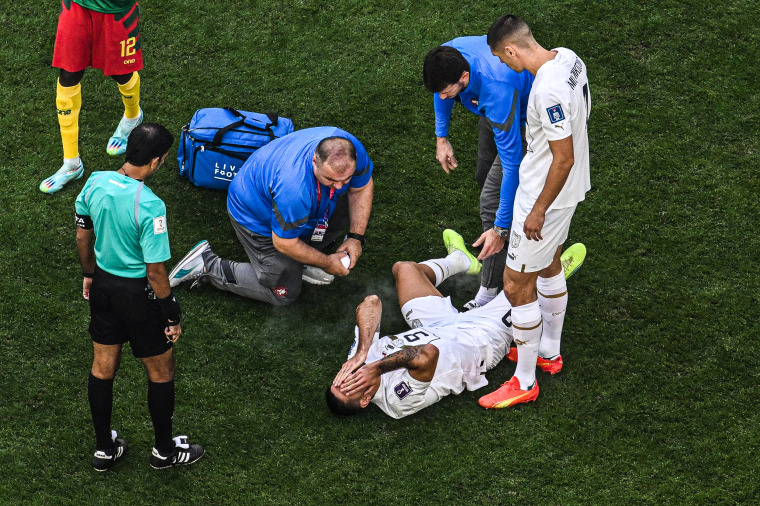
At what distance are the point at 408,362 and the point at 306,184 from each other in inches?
51.2

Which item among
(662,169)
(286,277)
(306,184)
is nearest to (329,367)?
(286,277)

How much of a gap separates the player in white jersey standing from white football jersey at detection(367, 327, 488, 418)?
234 mm

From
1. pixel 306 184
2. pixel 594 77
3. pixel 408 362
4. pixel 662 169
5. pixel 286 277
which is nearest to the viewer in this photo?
pixel 408 362

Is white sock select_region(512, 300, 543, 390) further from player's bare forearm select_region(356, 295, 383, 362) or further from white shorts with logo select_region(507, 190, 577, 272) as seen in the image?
player's bare forearm select_region(356, 295, 383, 362)

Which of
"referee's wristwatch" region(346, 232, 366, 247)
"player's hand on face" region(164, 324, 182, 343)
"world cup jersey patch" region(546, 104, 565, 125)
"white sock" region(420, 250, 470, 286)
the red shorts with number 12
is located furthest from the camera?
the red shorts with number 12

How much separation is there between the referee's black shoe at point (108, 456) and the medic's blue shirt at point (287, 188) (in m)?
1.59

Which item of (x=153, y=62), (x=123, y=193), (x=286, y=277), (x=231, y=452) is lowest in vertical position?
(x=231, y=452)

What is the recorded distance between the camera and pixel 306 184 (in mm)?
5555

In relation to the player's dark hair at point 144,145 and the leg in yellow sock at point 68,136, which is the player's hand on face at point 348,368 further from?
the leg in yellow sock at point 68,136

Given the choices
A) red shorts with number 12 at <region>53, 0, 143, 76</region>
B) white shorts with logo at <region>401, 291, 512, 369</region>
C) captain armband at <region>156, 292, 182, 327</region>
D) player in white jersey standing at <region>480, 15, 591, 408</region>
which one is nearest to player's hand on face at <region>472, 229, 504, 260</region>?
player in white jersey standing at <region>480, 15, 591, 408</region>

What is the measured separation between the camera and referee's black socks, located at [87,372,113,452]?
476 centimetres

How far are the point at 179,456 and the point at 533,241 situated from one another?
7.76 feet

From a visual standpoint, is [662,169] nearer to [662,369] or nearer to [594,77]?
[594,77]

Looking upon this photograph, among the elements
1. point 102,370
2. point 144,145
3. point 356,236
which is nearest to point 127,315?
point 102,370
